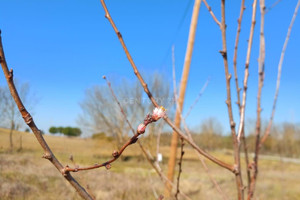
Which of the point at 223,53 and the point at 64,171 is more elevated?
the point at 223,53

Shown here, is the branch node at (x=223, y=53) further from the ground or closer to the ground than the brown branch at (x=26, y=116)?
further from the ground

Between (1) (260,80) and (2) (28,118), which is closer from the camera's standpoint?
(2) (28,118)

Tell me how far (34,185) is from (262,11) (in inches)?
83.3

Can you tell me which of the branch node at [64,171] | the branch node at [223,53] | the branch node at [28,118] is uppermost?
the branch node at [223,53]

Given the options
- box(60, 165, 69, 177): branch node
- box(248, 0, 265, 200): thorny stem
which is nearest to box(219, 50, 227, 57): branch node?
box(248, 0, 265, 200): thorny stem

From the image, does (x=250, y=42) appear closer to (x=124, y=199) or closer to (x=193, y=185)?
(x=124, y=199)

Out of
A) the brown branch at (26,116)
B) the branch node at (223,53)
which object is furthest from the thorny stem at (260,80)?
the brown branch at (26,116)

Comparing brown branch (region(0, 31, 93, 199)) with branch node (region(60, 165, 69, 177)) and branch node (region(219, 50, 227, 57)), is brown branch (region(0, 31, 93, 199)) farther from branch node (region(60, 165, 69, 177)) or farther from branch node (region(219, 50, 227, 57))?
branch node (region(219, 50, 227, 57))

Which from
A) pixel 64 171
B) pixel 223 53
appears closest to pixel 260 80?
pixel 223 53

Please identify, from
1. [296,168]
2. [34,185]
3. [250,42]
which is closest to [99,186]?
[34,185]

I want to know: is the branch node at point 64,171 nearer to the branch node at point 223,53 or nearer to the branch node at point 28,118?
the branch node at point 28,118

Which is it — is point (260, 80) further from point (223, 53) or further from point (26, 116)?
point (26, 116)

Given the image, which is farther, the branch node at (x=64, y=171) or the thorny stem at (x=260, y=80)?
the thorny stem at (x=260, y=80)

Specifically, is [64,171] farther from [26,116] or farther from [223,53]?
[223,53]
